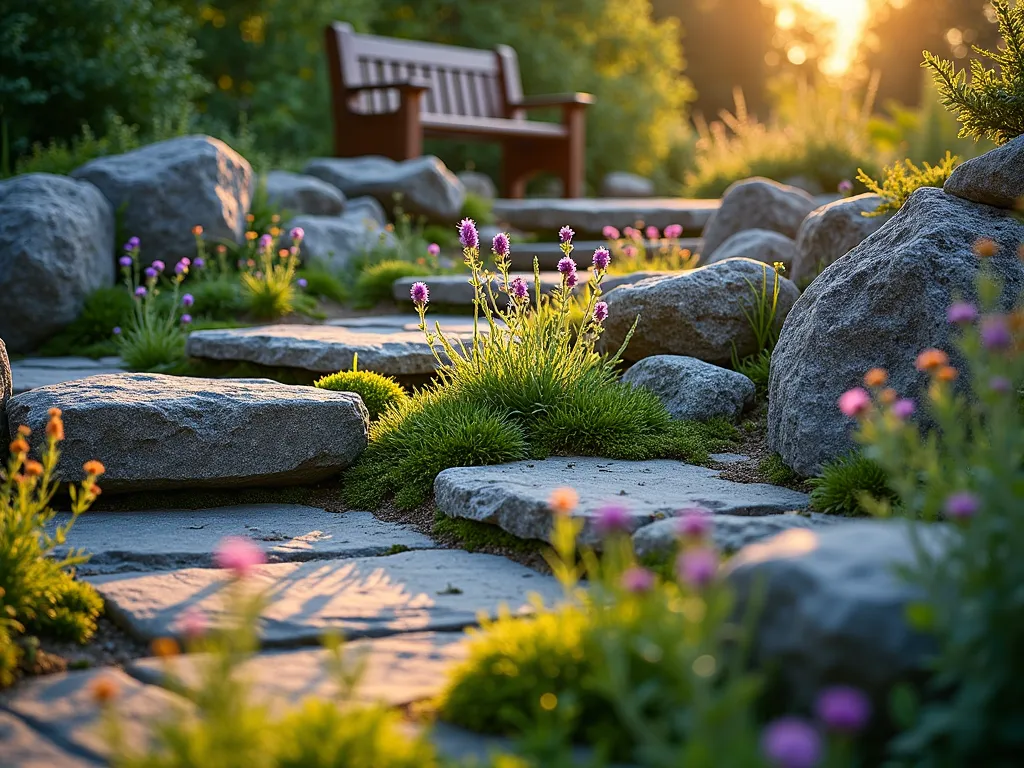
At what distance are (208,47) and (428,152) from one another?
4.10m

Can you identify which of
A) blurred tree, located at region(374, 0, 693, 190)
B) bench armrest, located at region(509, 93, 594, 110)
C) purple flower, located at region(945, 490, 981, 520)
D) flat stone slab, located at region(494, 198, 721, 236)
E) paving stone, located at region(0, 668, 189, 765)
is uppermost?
blurred tree, located at region(374, 0, 693, 190)

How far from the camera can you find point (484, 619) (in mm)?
2508

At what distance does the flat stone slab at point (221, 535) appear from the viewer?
3.48 meters

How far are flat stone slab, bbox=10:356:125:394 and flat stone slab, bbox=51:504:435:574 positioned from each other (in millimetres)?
1559

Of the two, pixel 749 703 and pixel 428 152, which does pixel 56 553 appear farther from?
pixel 428 152

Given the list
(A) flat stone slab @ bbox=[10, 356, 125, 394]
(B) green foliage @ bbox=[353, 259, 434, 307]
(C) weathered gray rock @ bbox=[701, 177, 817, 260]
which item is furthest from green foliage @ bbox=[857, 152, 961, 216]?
(A) flat stone slab @ bbox=[10, 356, 125, 394]

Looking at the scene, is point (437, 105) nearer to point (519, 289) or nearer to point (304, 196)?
point (304, 196)

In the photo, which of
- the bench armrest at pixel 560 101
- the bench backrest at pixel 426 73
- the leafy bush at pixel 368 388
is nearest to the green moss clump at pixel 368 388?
the leafy bush at pixel 368 388

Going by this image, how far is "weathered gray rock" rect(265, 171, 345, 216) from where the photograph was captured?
9469 mm

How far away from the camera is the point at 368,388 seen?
5027 millimetres

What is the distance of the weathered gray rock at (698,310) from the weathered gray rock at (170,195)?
371 cm

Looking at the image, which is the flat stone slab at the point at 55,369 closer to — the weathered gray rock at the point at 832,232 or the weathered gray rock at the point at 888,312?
the weathered gray rock at the point at 888,312

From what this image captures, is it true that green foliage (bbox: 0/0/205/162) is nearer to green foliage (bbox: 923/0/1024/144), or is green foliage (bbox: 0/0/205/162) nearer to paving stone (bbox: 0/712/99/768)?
green foliage (bbox: 923/0/1024/144)

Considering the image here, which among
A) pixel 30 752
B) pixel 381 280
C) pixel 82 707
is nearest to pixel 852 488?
pixel 82 707
